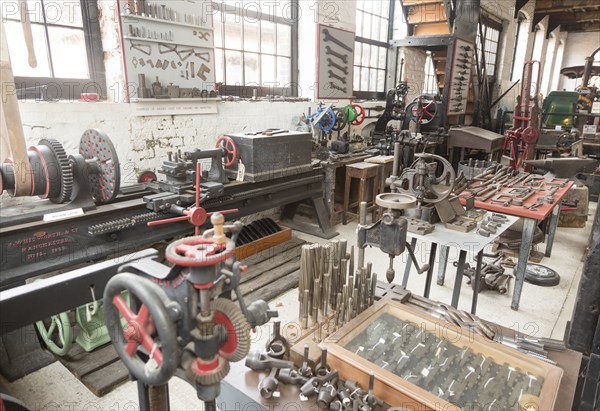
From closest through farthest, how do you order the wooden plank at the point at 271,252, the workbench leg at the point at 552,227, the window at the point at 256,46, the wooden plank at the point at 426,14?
1. the wooden plank at the point at 271,252
2. the workbench leg at the point at 552,227
3. the window at the point at 256,46
4. the wooden plank at the point at 426,14

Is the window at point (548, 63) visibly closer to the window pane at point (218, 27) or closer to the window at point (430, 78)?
the window at point (430, 78)

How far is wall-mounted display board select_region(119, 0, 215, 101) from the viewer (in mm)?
2627

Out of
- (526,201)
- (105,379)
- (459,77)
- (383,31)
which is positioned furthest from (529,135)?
(105,379)

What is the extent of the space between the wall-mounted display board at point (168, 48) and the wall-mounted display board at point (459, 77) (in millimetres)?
3326

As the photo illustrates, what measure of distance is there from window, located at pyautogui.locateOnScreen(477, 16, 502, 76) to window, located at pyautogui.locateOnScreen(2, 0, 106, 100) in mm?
5476

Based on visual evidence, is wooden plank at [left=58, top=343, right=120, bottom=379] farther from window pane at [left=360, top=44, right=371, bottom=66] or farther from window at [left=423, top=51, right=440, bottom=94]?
window at [left=423, top=51, right=440, bottom=94]

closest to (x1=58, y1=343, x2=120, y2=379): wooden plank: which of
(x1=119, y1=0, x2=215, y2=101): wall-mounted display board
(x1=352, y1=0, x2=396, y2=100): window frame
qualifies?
(x1=119, y1=0, x2=215, y2=101): wall-mounted display board

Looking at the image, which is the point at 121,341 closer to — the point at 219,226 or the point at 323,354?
the point at 219,226

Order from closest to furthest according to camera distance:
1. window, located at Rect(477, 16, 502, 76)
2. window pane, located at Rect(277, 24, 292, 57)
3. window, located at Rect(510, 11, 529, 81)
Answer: window pane, located at Rect(277, 24, 292, 57), window, located at Rect(477, 16, 502, 76), window, located at Rect(510, 11, 529, 81)

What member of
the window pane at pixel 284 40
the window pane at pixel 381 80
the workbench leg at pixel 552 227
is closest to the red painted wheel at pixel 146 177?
the window pane at pixel 284 40

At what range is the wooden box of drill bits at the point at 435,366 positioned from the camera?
99 centimetres

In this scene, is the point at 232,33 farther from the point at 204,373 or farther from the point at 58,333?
the point at 204,373

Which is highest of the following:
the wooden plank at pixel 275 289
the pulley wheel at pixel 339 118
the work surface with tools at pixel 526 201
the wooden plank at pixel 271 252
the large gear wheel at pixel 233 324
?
the pulley wheel at pixel 339 118

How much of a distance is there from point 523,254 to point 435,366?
1.64m
